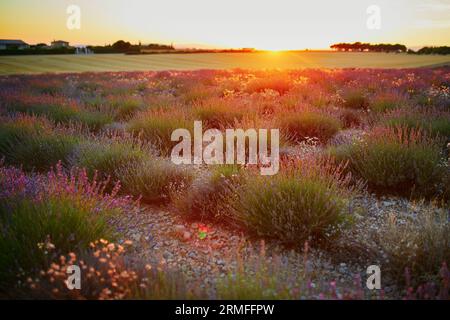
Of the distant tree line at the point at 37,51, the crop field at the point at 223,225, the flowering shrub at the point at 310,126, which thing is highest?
the distant tree line at the point at 37,51

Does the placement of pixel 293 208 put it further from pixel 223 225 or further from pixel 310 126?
pixel 310 126

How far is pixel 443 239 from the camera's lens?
3234 millimetres

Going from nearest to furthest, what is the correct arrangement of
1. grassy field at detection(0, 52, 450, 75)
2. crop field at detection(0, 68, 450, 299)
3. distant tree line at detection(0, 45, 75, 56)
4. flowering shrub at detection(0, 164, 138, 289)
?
1. crop field at detection(0, 68, 450, 299)
2. flowering shrub at detection(0, 164, 138, 289)
3. grassy field at detection(0, 52, 450, 75)
4. distant tree line at detection(0, 45, 75, 56)

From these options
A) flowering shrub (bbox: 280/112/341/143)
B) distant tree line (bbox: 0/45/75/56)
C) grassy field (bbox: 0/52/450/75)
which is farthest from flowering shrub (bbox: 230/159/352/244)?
distant tree line (bbox: 0/45/75/56)

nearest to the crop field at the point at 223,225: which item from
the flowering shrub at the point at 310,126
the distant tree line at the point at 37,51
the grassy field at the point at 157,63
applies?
the flowering shrub at the point at 310,126

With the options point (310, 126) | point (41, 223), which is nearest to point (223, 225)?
point (41, 223)

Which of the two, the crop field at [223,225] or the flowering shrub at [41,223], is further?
the flowering shrub at [41,223]

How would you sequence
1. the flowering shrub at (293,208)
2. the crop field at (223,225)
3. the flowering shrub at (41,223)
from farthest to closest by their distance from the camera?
the flowering shrub at (293,208), the flowering shrub at (41,223), the crop field at (223,225)

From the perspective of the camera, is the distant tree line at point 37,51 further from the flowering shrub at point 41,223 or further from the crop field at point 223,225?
the flowering shrub at point 41,223

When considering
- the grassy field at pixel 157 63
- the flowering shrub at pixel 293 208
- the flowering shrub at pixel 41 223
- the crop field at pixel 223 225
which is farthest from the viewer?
the grassy field at pixel 157 63

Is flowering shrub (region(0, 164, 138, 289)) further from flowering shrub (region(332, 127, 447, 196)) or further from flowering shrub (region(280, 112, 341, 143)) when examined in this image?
flowering shrub (region(280, 112, 341, 143))

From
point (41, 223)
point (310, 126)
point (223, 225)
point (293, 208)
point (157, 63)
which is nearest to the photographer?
point (41, 223)

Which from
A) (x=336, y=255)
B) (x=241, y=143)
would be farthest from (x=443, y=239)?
(x=241, y=143)

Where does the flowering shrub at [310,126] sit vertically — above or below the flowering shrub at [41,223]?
above
